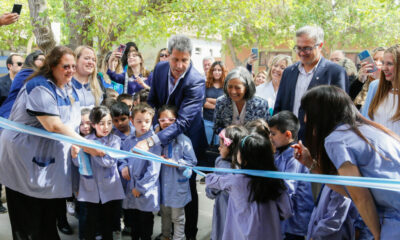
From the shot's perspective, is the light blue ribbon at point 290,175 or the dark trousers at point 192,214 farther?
the dark trousers at point 192,214

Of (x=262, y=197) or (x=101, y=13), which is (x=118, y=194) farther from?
(x=101, y=13)

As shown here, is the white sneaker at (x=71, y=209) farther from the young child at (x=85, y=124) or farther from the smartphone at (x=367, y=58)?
the smartphone at (x=367, y=58)

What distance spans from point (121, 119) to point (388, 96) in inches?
108

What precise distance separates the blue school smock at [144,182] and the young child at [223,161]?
64cm

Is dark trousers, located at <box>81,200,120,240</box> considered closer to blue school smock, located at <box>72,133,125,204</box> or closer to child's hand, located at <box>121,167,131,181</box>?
blue school smock, located at <box>72,133,125,204</box>

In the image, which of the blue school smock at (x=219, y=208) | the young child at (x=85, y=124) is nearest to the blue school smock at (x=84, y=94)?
the young child at (x=85, y=124)

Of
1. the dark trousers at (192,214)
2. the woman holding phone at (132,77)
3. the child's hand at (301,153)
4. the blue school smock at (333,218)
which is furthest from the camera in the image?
the woman holding phone at (132,77)

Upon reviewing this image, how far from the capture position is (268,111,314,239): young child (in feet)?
9.93

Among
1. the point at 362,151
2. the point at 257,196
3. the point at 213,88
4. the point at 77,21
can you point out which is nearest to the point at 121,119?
the point at 257,196

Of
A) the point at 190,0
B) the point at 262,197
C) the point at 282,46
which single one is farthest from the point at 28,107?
the point at 282,46

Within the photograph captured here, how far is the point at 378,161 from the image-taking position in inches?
75.7

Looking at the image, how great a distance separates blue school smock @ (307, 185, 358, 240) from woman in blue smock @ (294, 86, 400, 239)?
2.00ft

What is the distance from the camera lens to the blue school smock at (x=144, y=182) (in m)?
3.58

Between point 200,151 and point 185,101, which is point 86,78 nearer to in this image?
point 185,101
